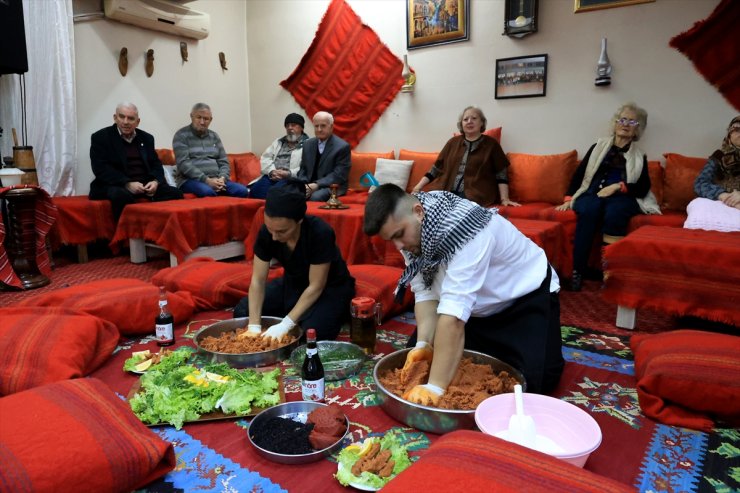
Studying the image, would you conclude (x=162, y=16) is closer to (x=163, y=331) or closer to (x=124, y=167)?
(x=124, y=167)

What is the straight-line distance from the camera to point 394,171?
5098 millimetres

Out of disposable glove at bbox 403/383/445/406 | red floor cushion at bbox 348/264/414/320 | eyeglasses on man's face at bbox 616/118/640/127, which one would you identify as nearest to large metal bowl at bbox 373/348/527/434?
disposable glove at bbox 403/383/445/406

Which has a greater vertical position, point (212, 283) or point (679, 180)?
point (679, 180)

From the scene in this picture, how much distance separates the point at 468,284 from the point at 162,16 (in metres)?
5.02

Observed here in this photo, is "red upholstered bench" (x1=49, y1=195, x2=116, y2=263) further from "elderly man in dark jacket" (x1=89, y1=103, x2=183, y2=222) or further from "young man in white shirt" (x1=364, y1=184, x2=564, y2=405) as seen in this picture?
"young man in white shirt" (x1=364, y1=184, x2=564, y2=405)

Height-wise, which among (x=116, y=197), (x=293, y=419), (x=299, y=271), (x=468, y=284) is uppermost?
(x=116, y=197)

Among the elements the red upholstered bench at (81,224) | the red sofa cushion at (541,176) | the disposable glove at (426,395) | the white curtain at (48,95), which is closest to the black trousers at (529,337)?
the disposable glove at (426,395)

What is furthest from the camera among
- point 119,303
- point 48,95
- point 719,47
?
point 48,95

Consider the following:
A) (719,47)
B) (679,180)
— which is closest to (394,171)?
(679,180)

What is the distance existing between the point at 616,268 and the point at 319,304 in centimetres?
160

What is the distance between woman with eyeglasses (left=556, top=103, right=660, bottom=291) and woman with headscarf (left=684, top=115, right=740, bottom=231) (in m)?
0.34

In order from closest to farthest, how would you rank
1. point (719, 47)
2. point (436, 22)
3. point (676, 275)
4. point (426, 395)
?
point (426, 395) → point (676, 275) → point (719, 47) → point (436, 22)

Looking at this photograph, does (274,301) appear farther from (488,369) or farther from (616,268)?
(616,268)

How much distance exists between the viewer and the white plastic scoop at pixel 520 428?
4.47 feet
